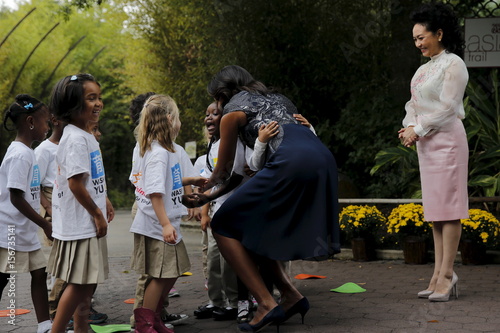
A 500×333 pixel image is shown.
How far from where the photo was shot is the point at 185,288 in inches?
286

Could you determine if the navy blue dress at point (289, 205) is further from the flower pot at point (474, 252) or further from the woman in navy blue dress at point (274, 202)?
the flower pot at point (474, 252)

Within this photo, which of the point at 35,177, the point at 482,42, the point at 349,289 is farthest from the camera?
the point at 482,42

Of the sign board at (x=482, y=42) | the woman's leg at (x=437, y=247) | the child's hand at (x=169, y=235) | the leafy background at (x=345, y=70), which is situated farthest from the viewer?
the leafy background at (x=345, y=70)

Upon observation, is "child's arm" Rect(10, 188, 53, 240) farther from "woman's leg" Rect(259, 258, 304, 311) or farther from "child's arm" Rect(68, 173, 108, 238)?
"woman's leg" Rect(259, 258, 304, 311)

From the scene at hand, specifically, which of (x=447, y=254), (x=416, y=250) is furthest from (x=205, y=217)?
(x=416, y=250)

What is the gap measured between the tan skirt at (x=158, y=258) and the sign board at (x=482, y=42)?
6234 millimetres

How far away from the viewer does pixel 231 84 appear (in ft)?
16.9

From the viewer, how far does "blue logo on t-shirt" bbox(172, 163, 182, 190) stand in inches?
195

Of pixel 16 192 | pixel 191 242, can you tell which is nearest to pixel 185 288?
pixel 16 192

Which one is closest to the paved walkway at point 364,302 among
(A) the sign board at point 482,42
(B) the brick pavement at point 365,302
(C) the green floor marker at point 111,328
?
(B) the brick pavement at point 365,302

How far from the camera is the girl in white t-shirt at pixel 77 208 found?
171 inches

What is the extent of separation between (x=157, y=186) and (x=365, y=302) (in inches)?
89.2

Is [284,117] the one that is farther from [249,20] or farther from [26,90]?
[26,90]

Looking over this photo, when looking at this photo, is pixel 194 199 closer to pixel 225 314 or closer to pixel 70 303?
pixel 225 314
